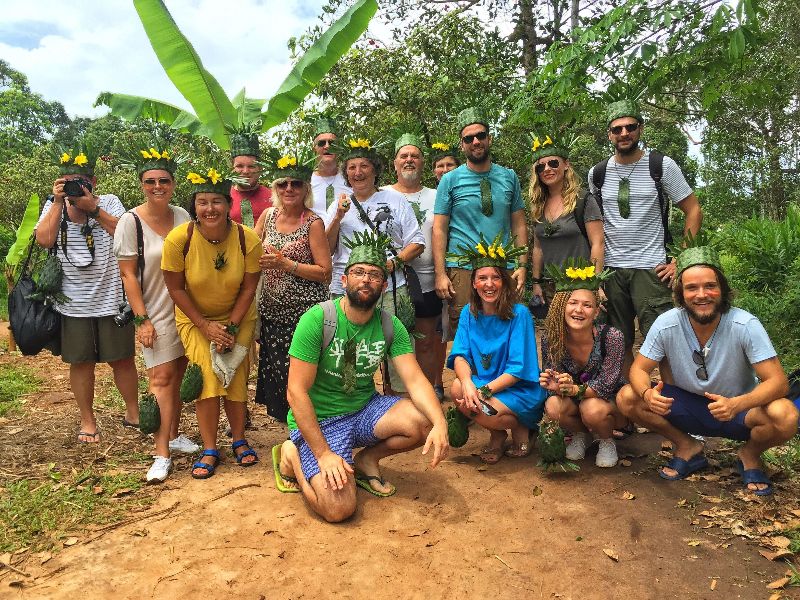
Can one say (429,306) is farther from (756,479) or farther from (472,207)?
(756,479)

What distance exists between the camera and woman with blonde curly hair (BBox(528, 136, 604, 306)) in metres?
4.70

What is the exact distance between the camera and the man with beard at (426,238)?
5.21m

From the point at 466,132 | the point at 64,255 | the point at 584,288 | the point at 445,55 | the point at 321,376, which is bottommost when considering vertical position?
the point at 321,376

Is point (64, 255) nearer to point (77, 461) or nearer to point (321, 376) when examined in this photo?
point (77, 461)

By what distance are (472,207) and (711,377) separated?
6.95 ft

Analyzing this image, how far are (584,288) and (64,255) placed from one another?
148 inches

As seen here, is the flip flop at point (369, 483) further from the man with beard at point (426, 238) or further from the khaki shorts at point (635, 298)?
the khaki shorts at point (635, 298)

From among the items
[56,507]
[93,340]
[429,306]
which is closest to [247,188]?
[93,340]

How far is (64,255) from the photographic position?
15.3 ft

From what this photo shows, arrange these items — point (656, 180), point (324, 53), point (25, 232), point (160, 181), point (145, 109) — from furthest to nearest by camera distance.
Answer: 1. point (145, 109)
2. point (25, 232)
3. point (324, 53)
4. point (656, 180)
5. point (160, 181)

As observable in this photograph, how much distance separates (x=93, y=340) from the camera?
15.7ft

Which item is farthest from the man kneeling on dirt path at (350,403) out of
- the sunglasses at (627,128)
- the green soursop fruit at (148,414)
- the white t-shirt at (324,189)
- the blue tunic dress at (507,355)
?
the sunglasses at (627,128)

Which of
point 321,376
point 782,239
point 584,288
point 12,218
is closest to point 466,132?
point 584,288

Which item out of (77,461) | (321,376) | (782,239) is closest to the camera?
(321,376)
